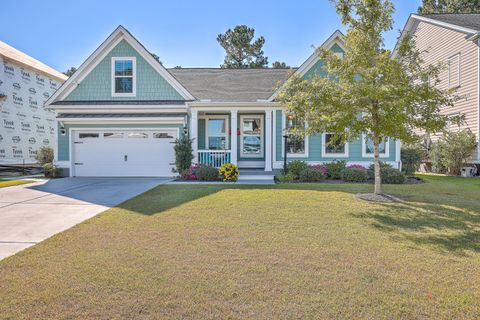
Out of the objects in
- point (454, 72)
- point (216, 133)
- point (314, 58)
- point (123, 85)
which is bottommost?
point (216, 133)

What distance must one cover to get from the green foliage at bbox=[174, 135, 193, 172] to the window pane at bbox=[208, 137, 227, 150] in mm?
2287

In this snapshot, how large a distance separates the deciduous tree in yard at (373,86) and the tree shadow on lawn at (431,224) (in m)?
2.07

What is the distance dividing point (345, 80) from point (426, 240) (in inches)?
187

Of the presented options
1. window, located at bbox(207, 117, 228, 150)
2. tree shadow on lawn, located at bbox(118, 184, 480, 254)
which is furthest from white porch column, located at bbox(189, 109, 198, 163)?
tree shadow on lawn, located at bbox(118, 184, 480, 254)

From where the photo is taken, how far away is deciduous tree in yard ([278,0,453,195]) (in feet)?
25.1

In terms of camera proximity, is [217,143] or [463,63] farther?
[463,63]

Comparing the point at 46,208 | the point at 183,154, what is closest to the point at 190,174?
Answer: the point at 183,154

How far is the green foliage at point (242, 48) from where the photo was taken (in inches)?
1465

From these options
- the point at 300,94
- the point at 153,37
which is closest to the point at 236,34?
the point at 153,37

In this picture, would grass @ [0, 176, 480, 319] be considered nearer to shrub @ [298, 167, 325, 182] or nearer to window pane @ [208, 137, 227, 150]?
shrub @ [298, 167, 325, 182]

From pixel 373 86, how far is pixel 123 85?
11.3 metres

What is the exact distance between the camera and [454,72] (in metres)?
17.1

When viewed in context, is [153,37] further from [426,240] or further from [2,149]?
[426,240]

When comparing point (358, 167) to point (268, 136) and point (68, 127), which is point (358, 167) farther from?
point (68, 127)
